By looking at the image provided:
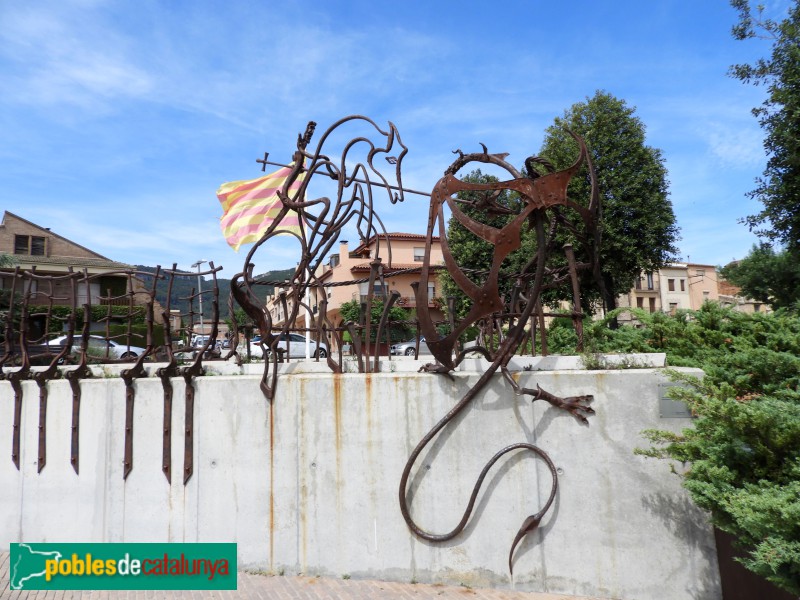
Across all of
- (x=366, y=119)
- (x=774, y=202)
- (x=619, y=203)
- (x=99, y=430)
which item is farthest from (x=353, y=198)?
(x=619, y=203)

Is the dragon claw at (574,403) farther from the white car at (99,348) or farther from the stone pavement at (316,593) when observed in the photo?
the white car at (99,348)

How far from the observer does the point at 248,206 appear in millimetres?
11820

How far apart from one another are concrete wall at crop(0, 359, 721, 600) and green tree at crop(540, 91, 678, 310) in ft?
50.2

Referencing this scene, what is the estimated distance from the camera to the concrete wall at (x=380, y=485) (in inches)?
191

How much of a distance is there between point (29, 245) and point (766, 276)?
47706mm

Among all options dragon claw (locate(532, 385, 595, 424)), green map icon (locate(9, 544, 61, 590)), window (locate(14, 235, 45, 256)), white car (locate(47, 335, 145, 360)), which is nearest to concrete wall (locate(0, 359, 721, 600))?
dragon claw (locate(532, 385, 595, 424))

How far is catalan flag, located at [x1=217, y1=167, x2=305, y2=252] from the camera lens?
1161cm

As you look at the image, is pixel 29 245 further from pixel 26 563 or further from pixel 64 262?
pixel 26 563

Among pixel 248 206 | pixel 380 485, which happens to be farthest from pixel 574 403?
pixel 248 206

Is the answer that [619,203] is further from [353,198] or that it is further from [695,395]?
[695,395]

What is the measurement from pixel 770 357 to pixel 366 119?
5.02m

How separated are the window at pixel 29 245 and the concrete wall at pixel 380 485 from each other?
138 ft

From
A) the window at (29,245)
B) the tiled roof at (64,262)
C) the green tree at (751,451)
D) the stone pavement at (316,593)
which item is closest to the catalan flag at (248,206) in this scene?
the stone pavement at (316,593)

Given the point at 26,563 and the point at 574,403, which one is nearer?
the point at 574,403
